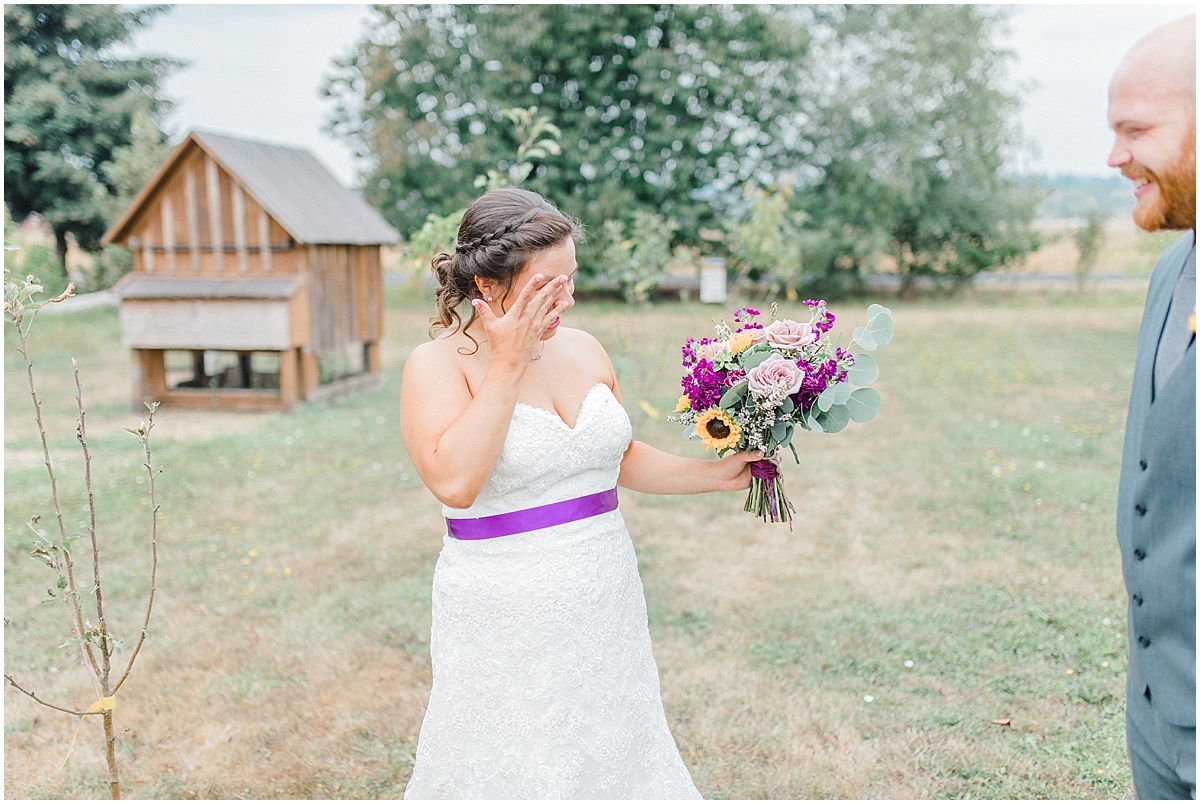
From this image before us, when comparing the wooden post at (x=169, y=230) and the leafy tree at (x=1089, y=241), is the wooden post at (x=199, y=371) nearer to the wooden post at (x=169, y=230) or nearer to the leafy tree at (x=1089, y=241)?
the wooden post at (x=169, y=230)

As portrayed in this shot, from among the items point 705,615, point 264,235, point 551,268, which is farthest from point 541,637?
point 264,235

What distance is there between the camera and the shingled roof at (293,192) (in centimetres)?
950

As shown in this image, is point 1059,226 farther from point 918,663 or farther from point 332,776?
point 332,776

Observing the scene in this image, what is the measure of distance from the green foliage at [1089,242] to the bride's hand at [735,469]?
844 inches

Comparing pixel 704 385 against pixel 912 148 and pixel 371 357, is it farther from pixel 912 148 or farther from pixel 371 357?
pixel 912 148

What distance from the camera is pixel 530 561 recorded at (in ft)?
7.72

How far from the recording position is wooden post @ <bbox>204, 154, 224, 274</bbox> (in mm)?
9672

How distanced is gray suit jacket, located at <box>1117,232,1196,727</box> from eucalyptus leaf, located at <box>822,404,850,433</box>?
2.38ft

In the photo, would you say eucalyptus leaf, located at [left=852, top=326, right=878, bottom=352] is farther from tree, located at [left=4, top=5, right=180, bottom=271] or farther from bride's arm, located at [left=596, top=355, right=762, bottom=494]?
tree, located at [left=4, top=5, right=180, bottom=271]

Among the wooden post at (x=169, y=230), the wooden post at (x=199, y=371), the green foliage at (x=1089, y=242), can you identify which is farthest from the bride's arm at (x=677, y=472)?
the green foliage at (x=1089, y=242)

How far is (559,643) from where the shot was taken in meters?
2.38

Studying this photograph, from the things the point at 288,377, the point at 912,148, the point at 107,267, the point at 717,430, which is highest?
the point at 912,148

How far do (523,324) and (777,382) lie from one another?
0.70 metres

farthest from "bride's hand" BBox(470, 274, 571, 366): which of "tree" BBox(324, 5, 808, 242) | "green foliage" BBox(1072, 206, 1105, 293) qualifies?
"green foliage" BBox(1072, 206, 1105, 293)
